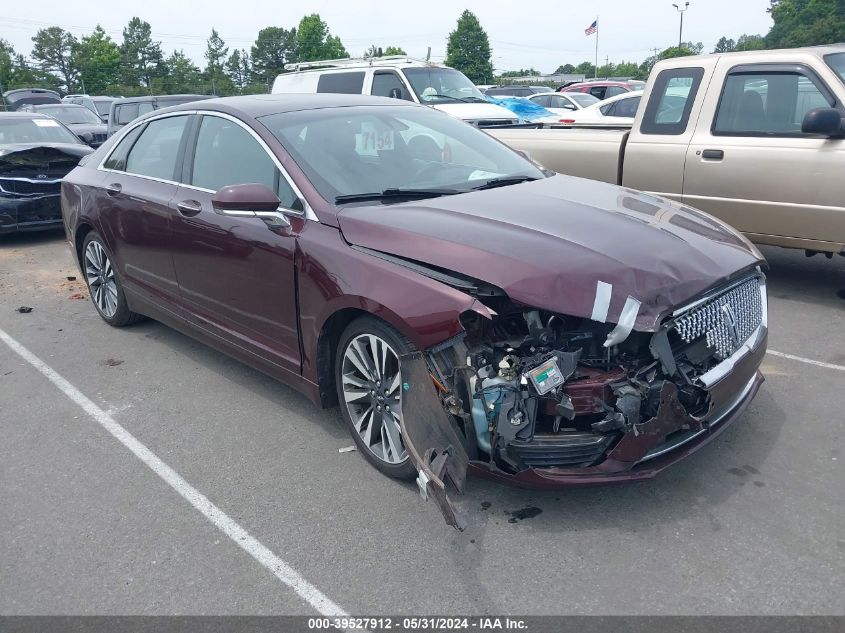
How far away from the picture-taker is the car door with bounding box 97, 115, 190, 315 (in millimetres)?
4980

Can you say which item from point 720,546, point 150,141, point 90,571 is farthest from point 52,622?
point 150,141

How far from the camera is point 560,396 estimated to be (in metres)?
3.05

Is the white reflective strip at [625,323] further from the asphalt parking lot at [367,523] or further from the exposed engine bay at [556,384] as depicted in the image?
the asphalt parking lot at [367,523]

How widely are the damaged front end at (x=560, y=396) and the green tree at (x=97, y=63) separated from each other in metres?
69.5

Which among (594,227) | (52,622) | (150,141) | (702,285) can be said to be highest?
(150,141)

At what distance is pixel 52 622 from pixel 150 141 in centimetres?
366

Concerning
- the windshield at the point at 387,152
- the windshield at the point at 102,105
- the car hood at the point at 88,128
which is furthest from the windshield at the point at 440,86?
the windshield at the point at 102,105

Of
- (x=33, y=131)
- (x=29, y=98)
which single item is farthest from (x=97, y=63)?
(x=33, y=131)

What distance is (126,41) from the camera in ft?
267

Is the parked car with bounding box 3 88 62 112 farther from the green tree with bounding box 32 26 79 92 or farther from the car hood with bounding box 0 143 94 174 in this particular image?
the green tree with bounding box 32 26 79 92

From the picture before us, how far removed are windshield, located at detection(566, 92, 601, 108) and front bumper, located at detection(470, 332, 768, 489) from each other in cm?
1953

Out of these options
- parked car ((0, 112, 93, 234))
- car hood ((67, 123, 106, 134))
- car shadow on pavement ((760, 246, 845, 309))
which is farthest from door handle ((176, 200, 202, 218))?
car hood ((67, 123, 106, 134))

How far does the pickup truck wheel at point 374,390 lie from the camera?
348cm

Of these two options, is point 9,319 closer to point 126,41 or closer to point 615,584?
point 615,584
